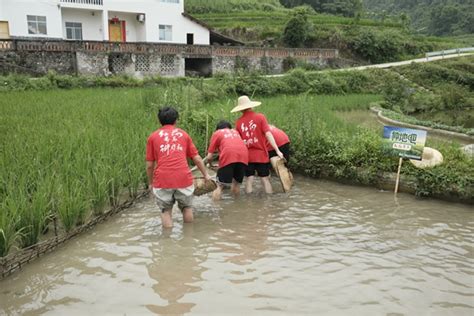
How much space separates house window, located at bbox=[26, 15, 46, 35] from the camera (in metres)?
25.0

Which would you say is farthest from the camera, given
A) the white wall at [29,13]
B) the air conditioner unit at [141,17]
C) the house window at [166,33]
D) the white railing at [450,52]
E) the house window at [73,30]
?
the white railing at [450,52]

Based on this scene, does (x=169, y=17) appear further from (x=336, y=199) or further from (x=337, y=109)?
(x=336, y=199)

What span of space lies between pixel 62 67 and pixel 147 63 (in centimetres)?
442

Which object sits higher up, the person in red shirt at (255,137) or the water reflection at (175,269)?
the person in red shirt at (255,137)

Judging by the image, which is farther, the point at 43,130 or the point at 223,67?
the point at 223,67

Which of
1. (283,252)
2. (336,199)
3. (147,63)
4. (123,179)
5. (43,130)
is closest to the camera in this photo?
(283,252)

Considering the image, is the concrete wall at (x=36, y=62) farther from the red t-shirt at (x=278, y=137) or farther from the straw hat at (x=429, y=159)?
the straw hat at (x=429, y=159)

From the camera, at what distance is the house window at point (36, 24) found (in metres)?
25.0

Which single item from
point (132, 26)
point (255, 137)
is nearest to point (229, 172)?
point (255, 137)

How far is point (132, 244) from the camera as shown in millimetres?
4855

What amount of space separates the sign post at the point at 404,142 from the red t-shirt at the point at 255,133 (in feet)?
5.99

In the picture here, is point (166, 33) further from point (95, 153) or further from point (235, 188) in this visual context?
point (235, 188)

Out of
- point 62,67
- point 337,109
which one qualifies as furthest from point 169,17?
point 337,109

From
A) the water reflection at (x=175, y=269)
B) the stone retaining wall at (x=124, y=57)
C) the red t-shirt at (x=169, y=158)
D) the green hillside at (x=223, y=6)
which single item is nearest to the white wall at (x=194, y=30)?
the stone retaining wall at (x=124, y=57)
